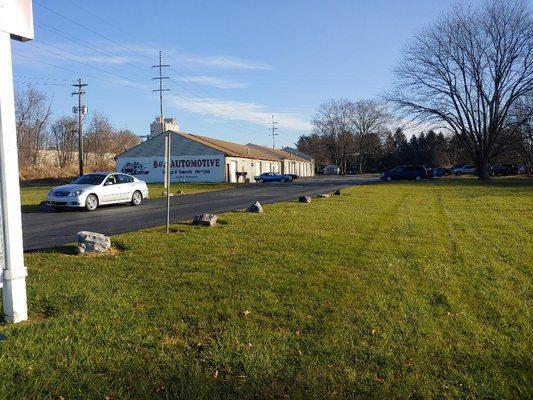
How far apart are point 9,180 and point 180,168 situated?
5005cm

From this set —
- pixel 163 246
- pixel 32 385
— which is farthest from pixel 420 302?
pixel 163 246

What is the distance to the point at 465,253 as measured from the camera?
27.4 feet

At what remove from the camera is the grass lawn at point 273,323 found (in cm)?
353

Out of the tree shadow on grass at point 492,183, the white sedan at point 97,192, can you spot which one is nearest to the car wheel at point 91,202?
the white sedan at point 97,192

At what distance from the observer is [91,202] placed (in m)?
18.1

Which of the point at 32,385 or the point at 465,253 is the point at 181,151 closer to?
the point at 465,253

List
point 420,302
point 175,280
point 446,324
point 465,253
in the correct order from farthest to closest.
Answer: point 465,253
point 175,280
point 420,302
point 446,324

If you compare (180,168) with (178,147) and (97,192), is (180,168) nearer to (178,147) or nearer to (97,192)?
(178,147)

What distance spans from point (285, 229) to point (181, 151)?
1779 inches

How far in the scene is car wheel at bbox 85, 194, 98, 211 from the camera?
17.9 metres

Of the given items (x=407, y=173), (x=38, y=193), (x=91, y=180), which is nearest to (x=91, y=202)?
(x=91, y=180)

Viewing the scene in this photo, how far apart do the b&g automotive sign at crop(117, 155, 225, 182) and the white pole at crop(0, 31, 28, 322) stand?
154 feet

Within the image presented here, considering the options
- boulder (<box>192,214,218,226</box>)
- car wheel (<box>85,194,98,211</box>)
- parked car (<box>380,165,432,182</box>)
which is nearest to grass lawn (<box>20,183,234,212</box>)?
car wheel (<box>85,194,98,211</box>)

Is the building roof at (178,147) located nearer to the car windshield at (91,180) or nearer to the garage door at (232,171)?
the garage door at (232,171)
